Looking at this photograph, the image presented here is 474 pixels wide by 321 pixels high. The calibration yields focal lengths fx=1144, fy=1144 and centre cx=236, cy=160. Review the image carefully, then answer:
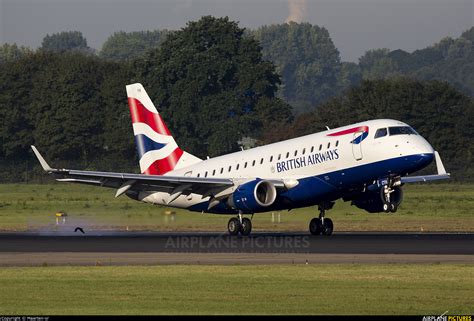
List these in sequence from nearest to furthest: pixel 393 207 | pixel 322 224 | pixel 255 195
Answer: pixel 393 207
pixel 255 195
pixel 322 224

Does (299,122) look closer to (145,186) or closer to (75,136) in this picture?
(75,136)

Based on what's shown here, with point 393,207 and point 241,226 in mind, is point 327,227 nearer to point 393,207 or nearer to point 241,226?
point 241,226

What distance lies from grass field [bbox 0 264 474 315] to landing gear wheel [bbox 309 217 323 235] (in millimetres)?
15915

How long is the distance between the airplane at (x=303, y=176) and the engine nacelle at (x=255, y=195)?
0.04m

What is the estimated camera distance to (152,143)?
52.8 m

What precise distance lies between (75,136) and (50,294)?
263 feet

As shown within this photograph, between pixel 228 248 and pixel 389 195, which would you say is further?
pixel 389 195

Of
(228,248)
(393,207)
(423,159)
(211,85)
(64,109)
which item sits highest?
(211,85)

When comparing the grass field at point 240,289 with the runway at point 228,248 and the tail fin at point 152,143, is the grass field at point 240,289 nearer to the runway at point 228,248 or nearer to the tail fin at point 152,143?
→ the runway at point 228,248

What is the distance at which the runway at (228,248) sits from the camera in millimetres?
34500

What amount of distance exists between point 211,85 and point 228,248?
74.8 m

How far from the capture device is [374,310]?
23.3 meters

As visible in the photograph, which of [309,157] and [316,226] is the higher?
[309,157]

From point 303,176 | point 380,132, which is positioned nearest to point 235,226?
point 303,176
